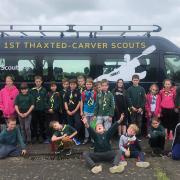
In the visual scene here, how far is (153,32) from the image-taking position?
35.8 ft

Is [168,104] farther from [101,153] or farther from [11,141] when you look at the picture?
[11,141]

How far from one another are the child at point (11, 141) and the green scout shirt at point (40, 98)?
1122 mm

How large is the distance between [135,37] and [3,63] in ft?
11.8

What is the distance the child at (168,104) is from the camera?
967 cm

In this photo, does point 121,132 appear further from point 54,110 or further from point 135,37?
point 135,37

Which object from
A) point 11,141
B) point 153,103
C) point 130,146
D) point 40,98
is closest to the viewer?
point 130,146

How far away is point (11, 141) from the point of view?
28.2ft

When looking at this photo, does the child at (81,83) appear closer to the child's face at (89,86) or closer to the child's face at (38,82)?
the child's face at (89,86)

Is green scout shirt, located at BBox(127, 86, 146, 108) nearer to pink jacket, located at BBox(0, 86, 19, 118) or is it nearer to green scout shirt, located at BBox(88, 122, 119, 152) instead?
green scout shirt, located at BBox(88, 122, 119, 152)

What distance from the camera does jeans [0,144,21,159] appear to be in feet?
27.4

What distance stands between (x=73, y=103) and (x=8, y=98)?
5.22 feet

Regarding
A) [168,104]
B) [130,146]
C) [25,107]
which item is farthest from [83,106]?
[168,104]

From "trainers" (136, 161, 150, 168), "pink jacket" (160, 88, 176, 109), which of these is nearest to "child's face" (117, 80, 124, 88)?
"pink jacket" (160, 88, 176, 109)

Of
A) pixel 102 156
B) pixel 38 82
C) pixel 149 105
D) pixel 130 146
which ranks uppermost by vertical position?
pixel 38 82
